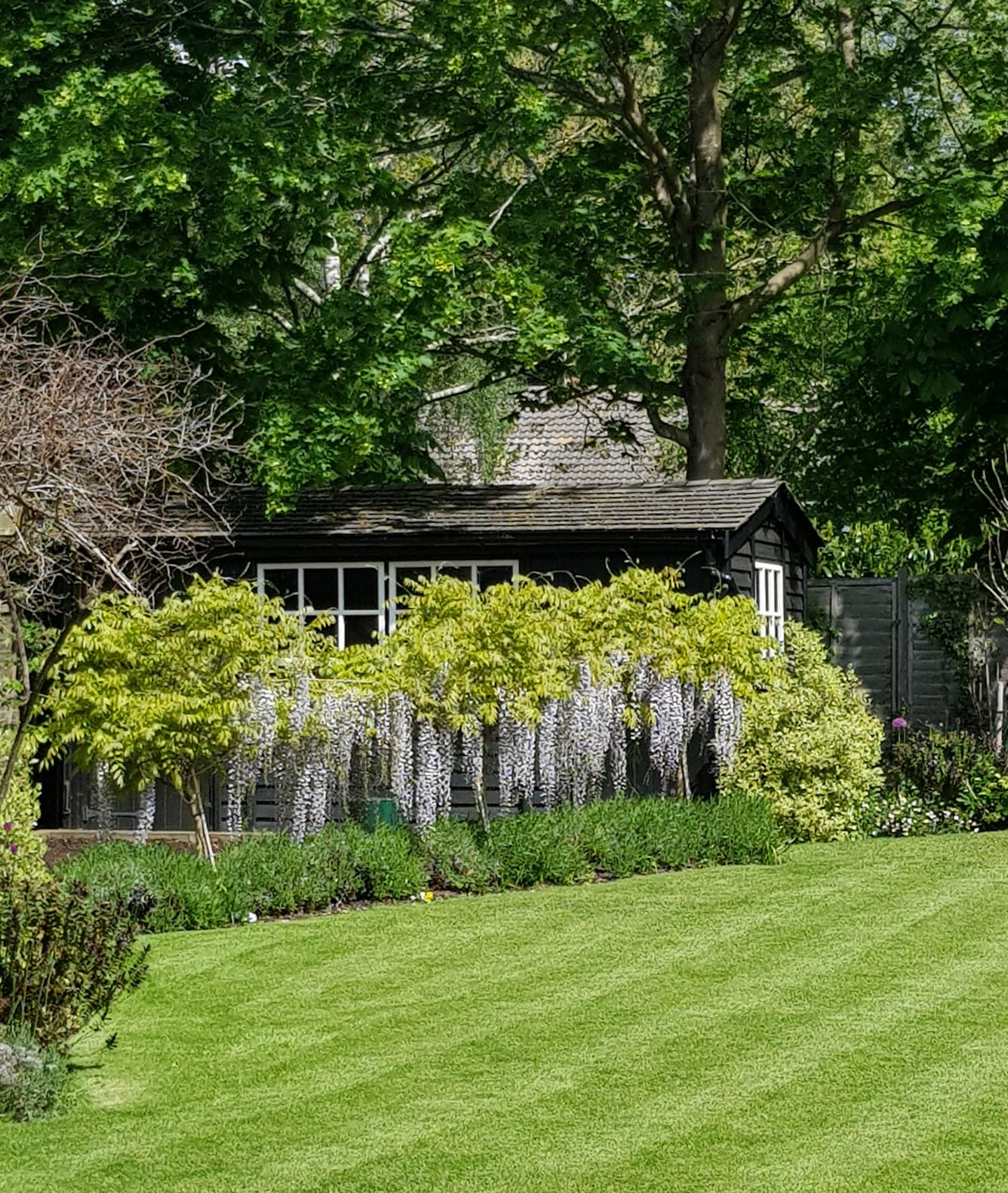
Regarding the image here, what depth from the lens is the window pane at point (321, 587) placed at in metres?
16.7

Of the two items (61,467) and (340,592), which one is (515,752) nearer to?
(340,592)

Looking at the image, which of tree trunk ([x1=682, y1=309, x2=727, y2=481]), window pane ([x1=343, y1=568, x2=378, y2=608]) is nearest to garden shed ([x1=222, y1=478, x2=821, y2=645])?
window pane ([x1=343, y1=568, x2=378, y2=608])

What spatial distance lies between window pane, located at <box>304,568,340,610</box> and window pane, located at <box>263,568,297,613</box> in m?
0.12

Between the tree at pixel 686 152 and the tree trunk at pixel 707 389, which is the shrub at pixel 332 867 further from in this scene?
the tree trunk at pixel 707 389

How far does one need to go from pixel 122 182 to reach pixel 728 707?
21.9ft

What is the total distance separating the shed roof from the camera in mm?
15805

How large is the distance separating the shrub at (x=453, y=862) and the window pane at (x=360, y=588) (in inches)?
167

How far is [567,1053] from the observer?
806 cm

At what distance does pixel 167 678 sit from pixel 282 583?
4.50m

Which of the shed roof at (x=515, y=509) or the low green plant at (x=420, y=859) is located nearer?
the low green plant at (x=420, y=859)

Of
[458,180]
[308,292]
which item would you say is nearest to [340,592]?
[458,180]

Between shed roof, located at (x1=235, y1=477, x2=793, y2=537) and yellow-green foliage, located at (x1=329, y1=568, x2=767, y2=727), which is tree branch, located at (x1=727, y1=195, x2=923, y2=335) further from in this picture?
yellow-green foliage, located at (x1=329, y1=568, x2=767, y2=727)

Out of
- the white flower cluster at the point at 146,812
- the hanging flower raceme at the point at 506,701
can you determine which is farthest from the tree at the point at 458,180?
the white flower cluster at the point at 146,812

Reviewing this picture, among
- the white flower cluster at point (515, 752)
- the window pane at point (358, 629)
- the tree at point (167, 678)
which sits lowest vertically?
the white flower cluster at point (515, 752)
